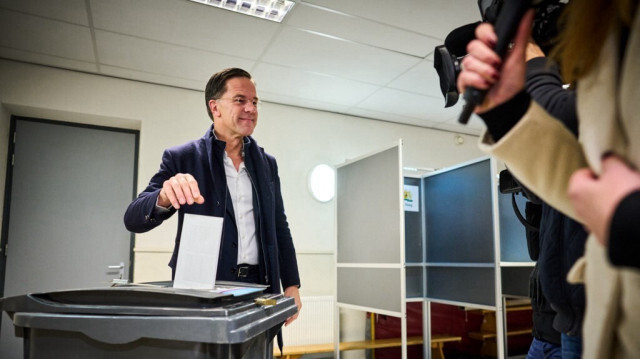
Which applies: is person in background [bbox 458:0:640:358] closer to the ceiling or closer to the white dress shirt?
the white dress shirt

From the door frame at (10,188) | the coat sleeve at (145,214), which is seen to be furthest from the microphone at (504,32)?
the door frame at (10,188)

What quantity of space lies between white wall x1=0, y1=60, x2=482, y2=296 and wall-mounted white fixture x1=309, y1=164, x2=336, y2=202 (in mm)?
58

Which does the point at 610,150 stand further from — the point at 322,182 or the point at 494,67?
the point at 322,182

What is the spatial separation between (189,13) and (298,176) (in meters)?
→ 1.93

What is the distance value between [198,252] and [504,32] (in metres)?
0.76

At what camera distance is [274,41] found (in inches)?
115

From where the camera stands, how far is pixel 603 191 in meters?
0.39

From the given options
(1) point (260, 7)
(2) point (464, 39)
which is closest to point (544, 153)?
(2) point (464, 39)

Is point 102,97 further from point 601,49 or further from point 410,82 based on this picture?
point 601,49

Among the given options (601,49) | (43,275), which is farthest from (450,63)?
(43,275)

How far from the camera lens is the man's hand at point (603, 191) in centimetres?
38

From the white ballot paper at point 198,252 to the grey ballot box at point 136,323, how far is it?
0.33 feet

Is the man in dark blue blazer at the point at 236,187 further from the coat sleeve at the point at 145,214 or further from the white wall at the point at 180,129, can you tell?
the white wall at the point at 180,129

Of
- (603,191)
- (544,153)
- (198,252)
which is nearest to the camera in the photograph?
(603,191)
